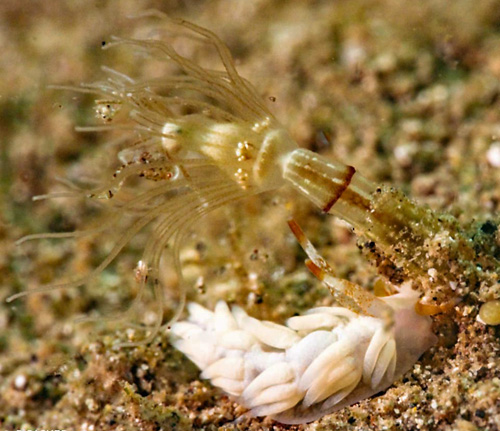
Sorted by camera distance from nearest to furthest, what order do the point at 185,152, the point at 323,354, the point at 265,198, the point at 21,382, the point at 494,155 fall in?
the point at 323,354, the point at 185,152, the point at 21,382, the point at 494,155, the point at 265,198

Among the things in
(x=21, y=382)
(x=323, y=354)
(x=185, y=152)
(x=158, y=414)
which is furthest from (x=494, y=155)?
(x=21, y=382)

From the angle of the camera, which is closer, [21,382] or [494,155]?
[21,382]

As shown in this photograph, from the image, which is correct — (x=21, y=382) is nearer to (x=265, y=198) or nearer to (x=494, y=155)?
(x=265, y=198)

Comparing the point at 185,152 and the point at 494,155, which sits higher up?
the point at 494,155

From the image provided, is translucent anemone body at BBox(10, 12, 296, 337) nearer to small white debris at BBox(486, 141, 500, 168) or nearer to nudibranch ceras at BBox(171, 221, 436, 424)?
nudibranch ceras at BBox(171, 221, 436, 424)

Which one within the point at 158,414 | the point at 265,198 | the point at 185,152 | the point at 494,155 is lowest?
the point at 158,414

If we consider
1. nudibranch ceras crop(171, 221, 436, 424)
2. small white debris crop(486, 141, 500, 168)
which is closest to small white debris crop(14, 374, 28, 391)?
nudibranch ceras crop(171, 221, 436, 424)

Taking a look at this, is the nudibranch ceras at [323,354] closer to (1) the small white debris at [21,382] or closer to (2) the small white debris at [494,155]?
(1) the small white debris at [21,382]
